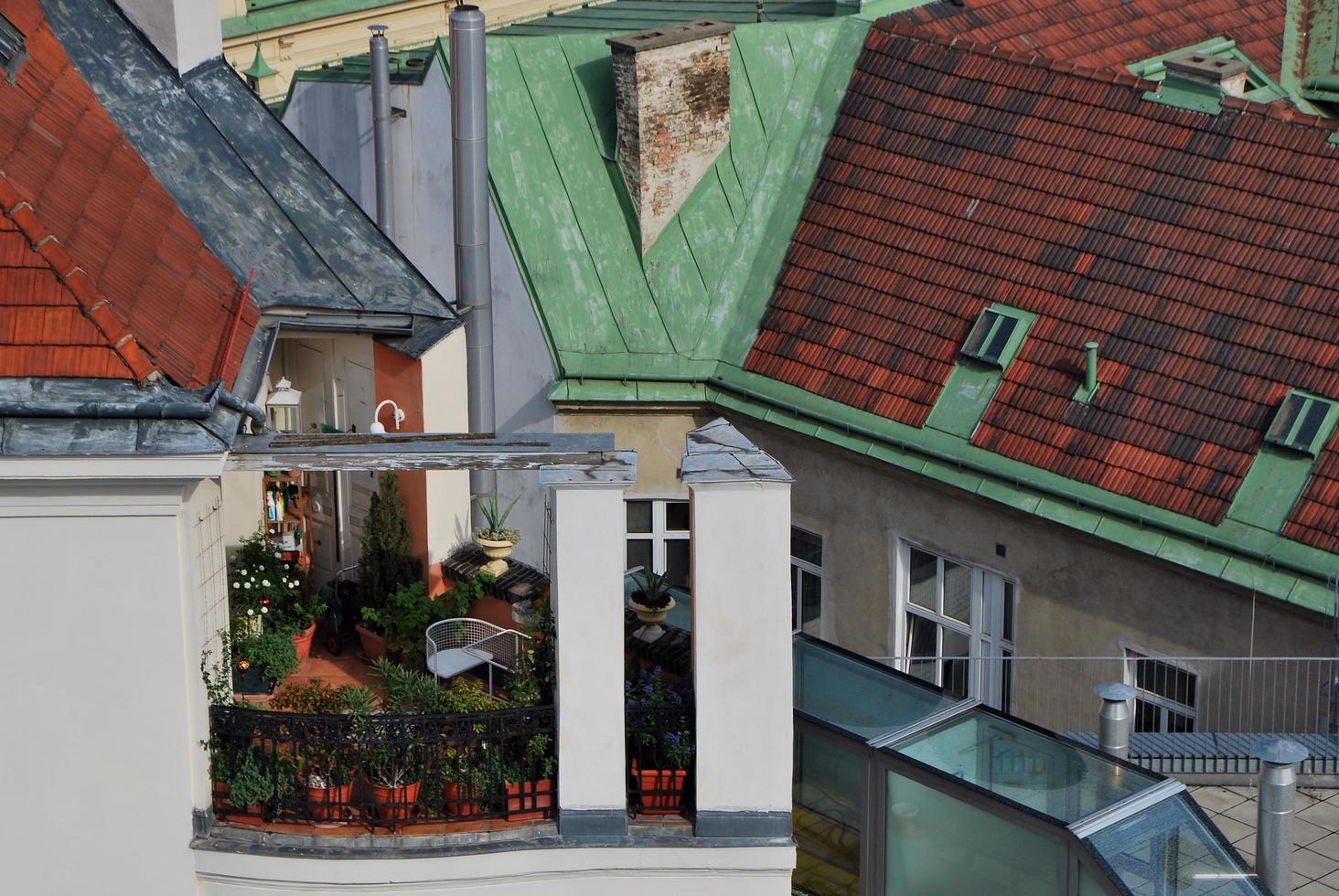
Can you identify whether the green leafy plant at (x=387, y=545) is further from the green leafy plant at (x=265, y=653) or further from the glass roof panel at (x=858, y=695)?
the glass roof panel at (x=858, y=695)

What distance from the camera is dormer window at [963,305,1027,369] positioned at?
86.3 ft

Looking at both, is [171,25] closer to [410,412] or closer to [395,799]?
[410,412]

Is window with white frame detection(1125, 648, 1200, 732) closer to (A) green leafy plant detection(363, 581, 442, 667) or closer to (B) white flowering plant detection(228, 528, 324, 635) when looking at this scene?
(A) green leafy plant detection(363, 581, 442, 667)

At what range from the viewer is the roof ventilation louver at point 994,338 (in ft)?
86.3

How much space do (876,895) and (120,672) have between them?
663 centimetres

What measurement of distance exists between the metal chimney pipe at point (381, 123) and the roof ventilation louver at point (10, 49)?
12.6m

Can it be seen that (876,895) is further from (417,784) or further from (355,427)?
(355,427)

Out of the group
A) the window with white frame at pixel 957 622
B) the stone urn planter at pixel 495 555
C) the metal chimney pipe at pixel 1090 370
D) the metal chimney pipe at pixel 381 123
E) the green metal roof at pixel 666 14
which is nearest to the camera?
the stone urn planter at pixel 495 555

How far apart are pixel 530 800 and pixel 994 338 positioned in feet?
41.9

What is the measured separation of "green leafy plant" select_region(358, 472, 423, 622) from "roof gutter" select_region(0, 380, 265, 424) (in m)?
5.32

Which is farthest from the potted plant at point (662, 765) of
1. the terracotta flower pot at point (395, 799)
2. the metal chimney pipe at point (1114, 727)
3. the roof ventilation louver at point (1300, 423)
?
the roof ventilation louver at point (1300, 423)

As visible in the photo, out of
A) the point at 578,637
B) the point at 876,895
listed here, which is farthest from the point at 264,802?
the point at 876,895

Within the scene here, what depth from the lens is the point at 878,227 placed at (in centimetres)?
2823

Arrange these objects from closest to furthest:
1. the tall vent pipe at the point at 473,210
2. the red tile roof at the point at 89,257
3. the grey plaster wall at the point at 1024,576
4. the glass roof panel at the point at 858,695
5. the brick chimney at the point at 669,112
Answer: the red tile roof at the point at 89,257 < the glass roof panel at the point at 858,695 < the grey plaster wall at the point at 1024,576 < the tall vent pipe at the point at 473,210 < the brick chimney at the point at 669,112
